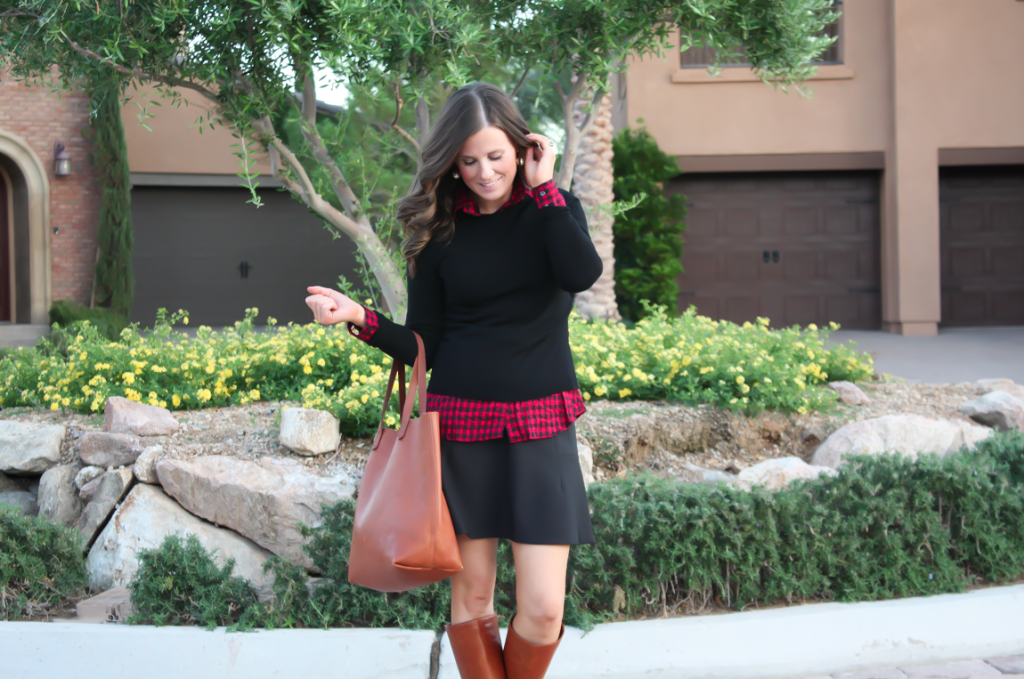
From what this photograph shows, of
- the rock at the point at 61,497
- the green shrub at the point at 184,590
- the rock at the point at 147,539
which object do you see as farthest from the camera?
the rock at the point at 61,497

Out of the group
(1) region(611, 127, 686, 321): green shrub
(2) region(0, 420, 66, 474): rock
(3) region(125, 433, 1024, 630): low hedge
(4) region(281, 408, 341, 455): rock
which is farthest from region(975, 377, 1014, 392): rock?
(2) region(0, 420, 66, 474): rock

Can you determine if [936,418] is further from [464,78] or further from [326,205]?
[326,205]

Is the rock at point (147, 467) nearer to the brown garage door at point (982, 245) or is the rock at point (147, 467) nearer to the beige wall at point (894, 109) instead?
the beige wall at point (894, 109)

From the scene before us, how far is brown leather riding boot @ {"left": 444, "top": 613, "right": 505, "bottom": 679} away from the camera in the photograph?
205cm

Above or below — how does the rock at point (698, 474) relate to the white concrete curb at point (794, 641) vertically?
above

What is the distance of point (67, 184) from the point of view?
11648 mm

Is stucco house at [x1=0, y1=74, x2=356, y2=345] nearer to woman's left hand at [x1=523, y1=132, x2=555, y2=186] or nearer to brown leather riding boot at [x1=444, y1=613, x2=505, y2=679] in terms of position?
woman's left hand at [x1=523, y1=132, x2=555, y2=186]

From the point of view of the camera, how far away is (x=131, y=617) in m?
2.82

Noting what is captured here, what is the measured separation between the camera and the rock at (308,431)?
3.93m

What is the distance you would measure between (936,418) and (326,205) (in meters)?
4.02

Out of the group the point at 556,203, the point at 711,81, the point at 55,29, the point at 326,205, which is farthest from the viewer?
the point at 711,81

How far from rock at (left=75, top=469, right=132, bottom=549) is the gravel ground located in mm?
240

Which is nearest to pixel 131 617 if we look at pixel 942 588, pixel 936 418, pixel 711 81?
pixel 942 588

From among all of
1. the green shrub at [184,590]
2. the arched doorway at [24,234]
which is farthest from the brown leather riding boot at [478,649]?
the arched doorway at [24,234]
